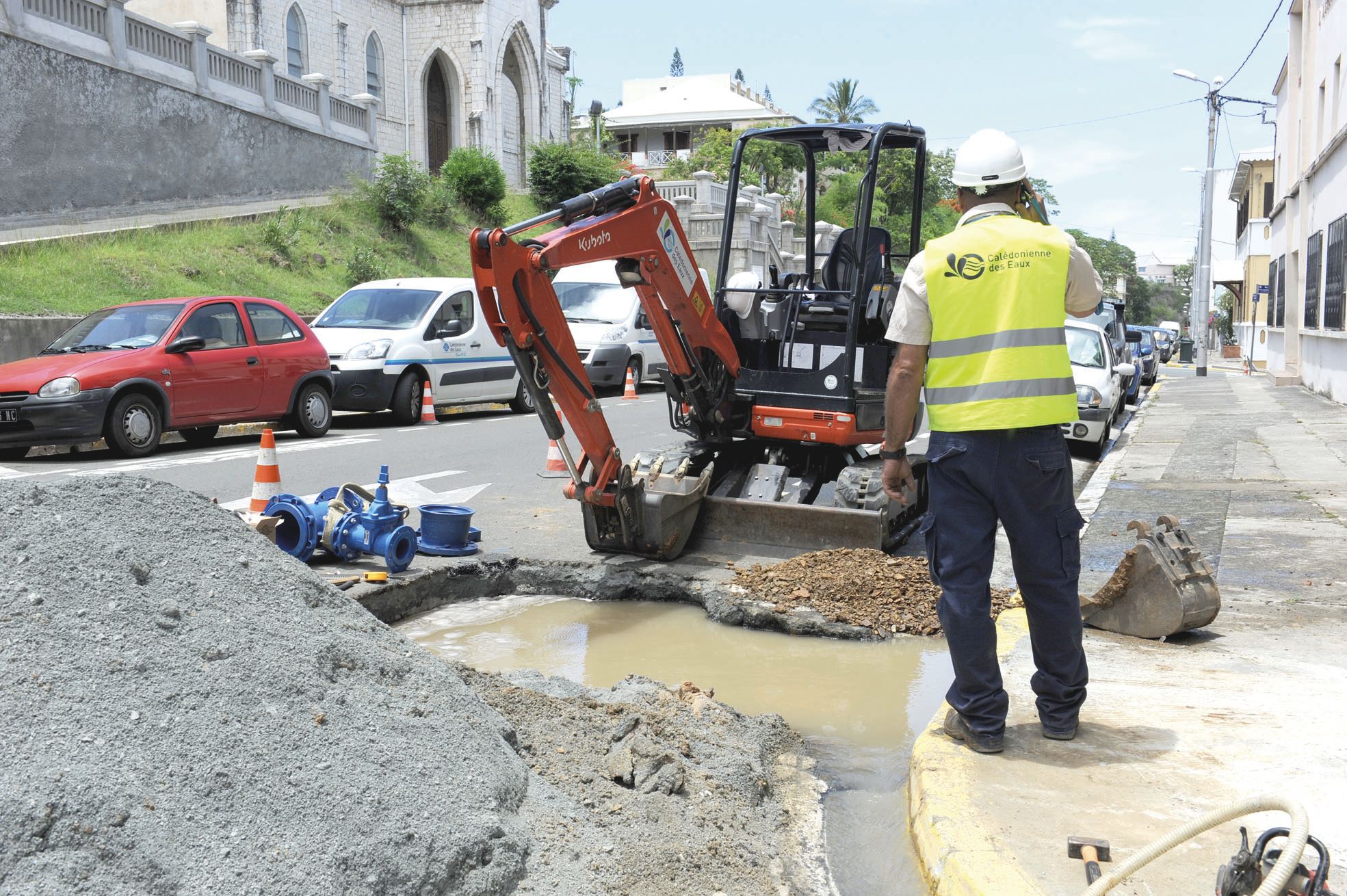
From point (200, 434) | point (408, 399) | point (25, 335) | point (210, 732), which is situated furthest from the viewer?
point (408, 399)

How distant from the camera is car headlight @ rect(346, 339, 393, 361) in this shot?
15916 millimetres

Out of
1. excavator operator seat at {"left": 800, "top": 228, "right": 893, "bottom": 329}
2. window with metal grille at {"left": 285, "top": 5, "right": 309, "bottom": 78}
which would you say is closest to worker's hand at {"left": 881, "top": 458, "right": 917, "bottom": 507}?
excavator operator seat at {"left": 800, "top": 228, "right": 893, "bottom": 329}

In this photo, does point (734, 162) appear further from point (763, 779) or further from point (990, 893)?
point (990, 893)

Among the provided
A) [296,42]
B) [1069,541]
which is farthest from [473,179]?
[1069,541]

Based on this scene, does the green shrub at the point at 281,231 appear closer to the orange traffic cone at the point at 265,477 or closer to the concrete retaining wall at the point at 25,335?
the concrete retaining wall at the point at 25,335

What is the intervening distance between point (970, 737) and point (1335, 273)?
2002 centimetres

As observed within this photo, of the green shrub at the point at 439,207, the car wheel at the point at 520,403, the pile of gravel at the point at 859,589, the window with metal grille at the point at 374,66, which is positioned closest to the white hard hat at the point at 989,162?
the pile of gravel at the point at 859,589

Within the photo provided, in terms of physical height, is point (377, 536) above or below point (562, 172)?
below

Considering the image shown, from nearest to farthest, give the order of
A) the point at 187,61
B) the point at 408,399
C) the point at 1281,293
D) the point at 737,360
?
the point at 737,360
the point at 408,399
the point at 187,61
the point at 1281,293

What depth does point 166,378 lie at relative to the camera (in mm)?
12492

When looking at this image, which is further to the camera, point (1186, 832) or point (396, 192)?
point (396, 192)

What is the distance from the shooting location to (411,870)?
10.5ft

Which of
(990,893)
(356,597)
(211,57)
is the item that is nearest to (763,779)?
(990,893)

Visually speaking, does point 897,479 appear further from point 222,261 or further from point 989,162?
point 222,261
